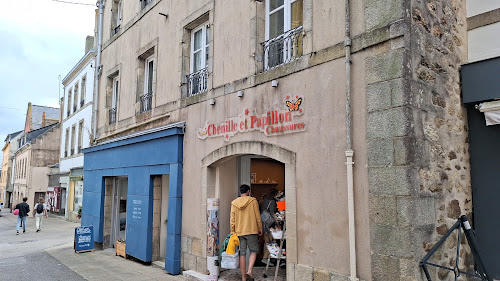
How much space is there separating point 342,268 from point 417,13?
10.8 feet

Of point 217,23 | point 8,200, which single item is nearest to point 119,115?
point 217,23

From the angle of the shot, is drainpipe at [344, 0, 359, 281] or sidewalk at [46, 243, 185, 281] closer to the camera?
drainpipe at [344, 0, 359, 281]

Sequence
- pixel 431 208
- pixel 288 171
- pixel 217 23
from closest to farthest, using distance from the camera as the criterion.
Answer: pixel 431 208 < pixel 288 171 < pixel 217 23

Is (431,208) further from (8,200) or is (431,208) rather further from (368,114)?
(8,200)

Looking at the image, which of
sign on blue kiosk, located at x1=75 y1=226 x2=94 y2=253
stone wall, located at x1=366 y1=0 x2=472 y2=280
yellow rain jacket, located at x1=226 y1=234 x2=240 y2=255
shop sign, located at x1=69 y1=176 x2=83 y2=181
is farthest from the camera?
shop sign, located at x1=69 y1=176 x2=83 y2=181

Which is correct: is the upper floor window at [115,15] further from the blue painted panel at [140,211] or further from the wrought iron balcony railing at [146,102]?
the blue painted panel at [140,211]

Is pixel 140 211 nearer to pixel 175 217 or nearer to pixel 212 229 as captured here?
pixel 175 217

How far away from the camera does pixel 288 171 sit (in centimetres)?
569

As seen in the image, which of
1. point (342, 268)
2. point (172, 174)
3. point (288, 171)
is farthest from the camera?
point (172, 174)

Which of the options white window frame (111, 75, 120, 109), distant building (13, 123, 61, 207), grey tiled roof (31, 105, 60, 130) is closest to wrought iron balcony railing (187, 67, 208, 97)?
white window frame (111, 75, 120, 109)

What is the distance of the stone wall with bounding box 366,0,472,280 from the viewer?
166 inches

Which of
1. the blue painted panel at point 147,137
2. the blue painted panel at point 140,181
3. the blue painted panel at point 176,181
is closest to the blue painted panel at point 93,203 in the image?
the blue painted panel at point 147,137

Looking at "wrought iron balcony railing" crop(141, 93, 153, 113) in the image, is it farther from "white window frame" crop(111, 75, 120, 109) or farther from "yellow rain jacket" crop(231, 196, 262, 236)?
"yellow rain jacket" crop(231, 196, 262, 236)

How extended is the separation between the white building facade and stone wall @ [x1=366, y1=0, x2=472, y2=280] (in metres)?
17.1
